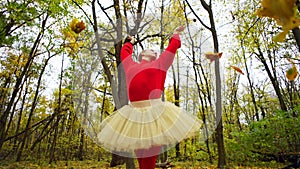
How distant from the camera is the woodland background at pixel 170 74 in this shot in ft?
12.6

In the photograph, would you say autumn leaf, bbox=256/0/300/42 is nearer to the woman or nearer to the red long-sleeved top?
the woman

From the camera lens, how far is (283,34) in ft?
1.17

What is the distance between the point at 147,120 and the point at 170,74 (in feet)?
2.31

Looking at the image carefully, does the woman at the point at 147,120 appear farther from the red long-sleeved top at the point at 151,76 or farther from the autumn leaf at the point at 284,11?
the autumn leaf at the point at 284,11

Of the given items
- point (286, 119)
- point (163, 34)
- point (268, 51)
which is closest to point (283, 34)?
point (163, 34)

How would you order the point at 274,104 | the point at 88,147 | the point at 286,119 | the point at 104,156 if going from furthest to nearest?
the point at 88,147 < the point at 104,156 < the point at 274,104 < the point at 286,119

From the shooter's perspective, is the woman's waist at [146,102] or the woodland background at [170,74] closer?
the woman's waist at [146,102]

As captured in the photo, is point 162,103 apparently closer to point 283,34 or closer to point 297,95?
point 283,34

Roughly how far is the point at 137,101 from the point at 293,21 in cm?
187

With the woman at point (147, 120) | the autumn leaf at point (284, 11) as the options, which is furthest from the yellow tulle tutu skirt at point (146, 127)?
the autumn leaf at point (284, 11)

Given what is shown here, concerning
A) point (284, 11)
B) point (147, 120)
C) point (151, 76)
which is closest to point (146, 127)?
point (147, 120)

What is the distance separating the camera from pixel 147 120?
2.04 metres

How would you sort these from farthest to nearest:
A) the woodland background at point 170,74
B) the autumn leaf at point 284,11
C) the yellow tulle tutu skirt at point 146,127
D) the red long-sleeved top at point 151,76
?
the woodland background at point 170,74 → the red long-sleeved top at point 151,76 → the yellow tulle tutu skirt at point 146,127 → the autumn leaf at point 284,11

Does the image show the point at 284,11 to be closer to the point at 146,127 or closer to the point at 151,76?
the point at 146,127
